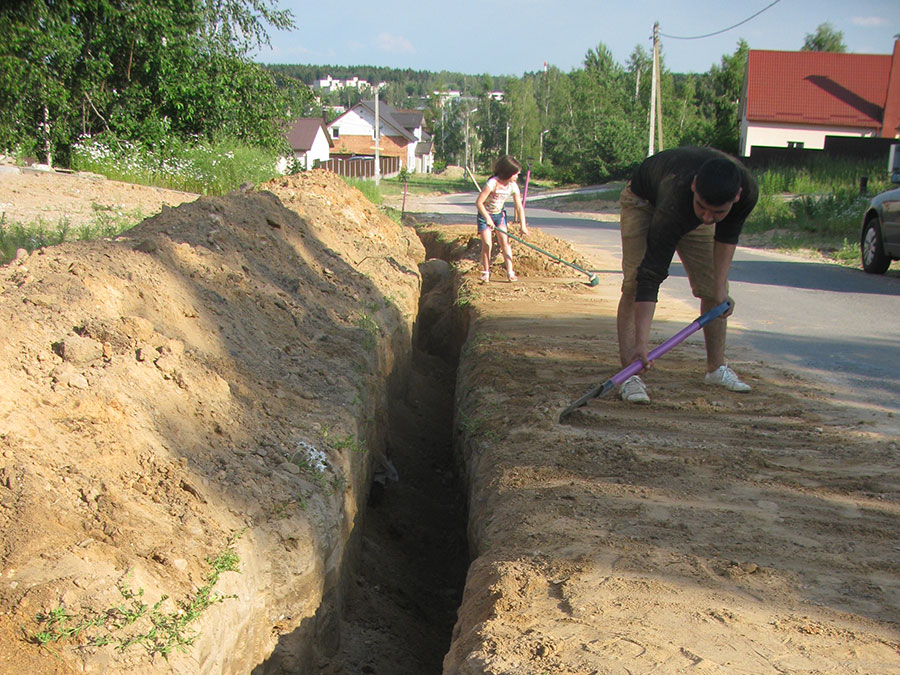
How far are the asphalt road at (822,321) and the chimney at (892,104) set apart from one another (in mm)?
25926

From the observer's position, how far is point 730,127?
39.9 m

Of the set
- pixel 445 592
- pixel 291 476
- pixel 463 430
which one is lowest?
pixel 445 592

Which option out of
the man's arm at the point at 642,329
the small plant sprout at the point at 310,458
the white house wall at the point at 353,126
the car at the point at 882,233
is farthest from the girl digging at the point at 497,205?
the white house wall at the point at 353,126

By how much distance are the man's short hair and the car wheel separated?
8454mm

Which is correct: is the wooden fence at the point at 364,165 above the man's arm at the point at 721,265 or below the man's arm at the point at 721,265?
above

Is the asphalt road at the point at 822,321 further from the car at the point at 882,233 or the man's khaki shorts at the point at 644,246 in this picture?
the man's khaki shorts at the point at 644,246

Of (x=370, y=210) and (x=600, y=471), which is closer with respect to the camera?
(x=600, y=471)

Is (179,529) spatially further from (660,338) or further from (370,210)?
(370,210)

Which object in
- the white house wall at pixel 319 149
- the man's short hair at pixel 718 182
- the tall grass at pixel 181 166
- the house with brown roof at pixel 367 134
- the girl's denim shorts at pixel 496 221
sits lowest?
the girl's denim shorts at pixel 496 221

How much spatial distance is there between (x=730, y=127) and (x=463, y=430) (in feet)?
127

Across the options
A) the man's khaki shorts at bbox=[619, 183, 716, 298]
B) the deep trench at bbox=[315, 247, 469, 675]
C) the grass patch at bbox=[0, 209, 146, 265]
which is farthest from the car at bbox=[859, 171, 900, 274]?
the grass patch at bbox=[0, 209, 146, 265]

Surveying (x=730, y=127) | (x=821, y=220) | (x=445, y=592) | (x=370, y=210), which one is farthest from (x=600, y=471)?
(x=730, y=127)

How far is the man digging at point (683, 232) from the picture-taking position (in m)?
4.38

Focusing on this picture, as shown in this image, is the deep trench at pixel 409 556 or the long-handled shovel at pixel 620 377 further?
the long-handled shovel at pixel 620 377
